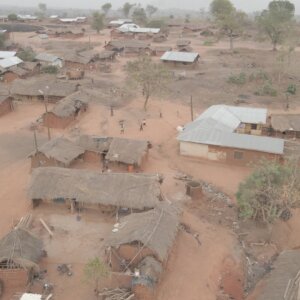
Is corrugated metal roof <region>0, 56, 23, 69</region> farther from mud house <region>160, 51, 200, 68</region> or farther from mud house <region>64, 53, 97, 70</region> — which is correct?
mud house <region>160, 51, 200, 68</region>

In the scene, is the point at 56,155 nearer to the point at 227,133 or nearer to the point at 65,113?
the point at 65,113

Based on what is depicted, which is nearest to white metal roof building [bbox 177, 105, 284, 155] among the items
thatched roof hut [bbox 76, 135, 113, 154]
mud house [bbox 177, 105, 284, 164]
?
mud house [bbox 177, 105, 284, 164]

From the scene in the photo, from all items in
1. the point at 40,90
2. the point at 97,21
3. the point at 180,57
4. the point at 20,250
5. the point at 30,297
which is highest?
the point at 97,21

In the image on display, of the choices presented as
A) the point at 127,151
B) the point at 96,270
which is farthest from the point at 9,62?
the point at 96,270

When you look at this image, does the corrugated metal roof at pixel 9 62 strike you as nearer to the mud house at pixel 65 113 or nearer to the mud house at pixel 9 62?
the mud house at pixel 9 62

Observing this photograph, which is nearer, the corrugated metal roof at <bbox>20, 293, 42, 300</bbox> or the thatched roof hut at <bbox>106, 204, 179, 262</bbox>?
the corrugated metal roof at <bbox>20, 293, 42, 300</bbox>

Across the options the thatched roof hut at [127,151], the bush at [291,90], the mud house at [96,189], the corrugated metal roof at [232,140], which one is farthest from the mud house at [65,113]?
the bush at [291,90]
